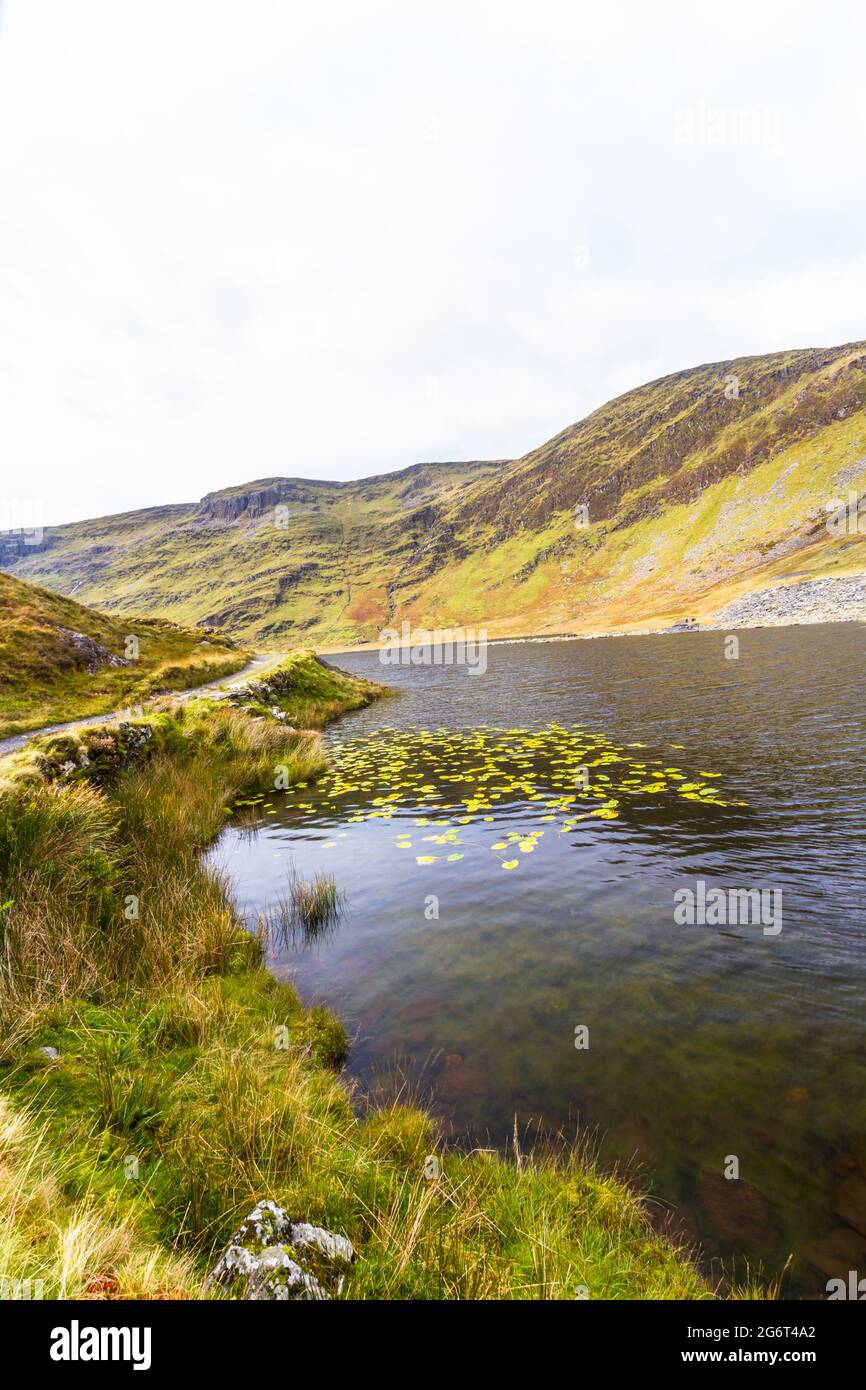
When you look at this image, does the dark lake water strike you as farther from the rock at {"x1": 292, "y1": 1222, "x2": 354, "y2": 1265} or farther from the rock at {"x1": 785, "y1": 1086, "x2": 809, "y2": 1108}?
the rock at {"x1": 292, "y1": 1222, "x2": 354, "y2": 1265}

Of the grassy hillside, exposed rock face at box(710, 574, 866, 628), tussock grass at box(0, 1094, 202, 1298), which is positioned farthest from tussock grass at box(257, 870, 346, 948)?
exposed rock face at box(710, 574, 866, 628)

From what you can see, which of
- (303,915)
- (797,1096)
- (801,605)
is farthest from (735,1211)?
(801,605)

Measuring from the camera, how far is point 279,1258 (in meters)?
3.12

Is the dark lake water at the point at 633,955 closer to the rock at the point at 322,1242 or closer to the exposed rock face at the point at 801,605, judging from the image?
the rock at the point at 322,1242

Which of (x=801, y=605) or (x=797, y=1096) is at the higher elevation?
(x=801, y=605)

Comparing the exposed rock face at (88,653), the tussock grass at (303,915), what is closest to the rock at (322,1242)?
the tussock grass at (303,915)

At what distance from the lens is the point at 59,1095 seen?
461 centimetres

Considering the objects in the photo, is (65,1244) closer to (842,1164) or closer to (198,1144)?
(198,1144)

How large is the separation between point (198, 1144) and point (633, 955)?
6399 mm

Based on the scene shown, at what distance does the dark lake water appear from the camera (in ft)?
16.9

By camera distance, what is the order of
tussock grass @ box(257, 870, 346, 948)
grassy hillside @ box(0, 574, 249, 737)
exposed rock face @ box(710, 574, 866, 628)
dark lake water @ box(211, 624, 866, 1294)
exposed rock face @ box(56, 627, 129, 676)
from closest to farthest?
dark lake water @ box(211, 624, 866, 1294)
tussock grass @ box(257, 870, 346, 948)
grassy hillside @ box(0, 574, 249, 737)
exposed rock face @ box(56, 627, 129, 676)
exposed rock face @ box(710, 574, 866, 628)

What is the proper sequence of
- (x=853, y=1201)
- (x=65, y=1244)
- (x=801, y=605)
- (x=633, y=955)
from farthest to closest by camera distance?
(x=801, y=605) < (x=633, y=955) < (x=853, y=1201) < (x=65, y=1244)

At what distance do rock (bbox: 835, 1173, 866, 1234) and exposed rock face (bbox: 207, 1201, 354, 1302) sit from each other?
423 centimetres
